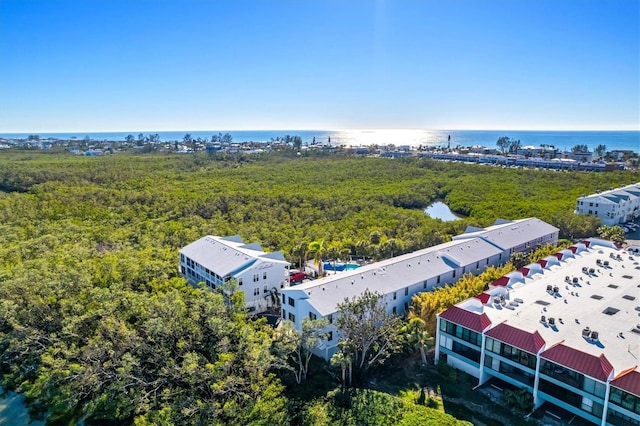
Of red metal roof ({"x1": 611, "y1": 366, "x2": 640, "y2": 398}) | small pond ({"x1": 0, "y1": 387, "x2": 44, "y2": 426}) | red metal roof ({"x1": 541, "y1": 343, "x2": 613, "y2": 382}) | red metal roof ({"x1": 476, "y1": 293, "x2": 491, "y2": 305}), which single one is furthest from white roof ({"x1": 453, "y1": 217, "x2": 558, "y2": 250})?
small pond ({"x1": 0, "y1": 387, "x2": 44, "y2": 426})

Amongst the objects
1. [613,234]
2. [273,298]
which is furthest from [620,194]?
[273,298]

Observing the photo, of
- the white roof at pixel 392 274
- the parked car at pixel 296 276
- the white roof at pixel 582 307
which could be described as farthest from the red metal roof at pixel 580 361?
the parked car at pixel 296 276

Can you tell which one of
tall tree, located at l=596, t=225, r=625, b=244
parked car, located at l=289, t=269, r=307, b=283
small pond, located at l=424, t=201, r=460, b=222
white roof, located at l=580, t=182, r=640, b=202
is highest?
white roof, located at l=580, t=182, r=640, b=202

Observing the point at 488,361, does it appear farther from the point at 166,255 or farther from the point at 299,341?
the point at 166,255

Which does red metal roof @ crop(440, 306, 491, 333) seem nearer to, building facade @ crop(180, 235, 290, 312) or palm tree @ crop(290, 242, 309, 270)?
building facade @ crop(180, 235, 290, 312)

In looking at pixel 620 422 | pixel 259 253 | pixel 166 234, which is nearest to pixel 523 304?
pixel 620 422

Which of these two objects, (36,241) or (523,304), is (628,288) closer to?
(523,304)
